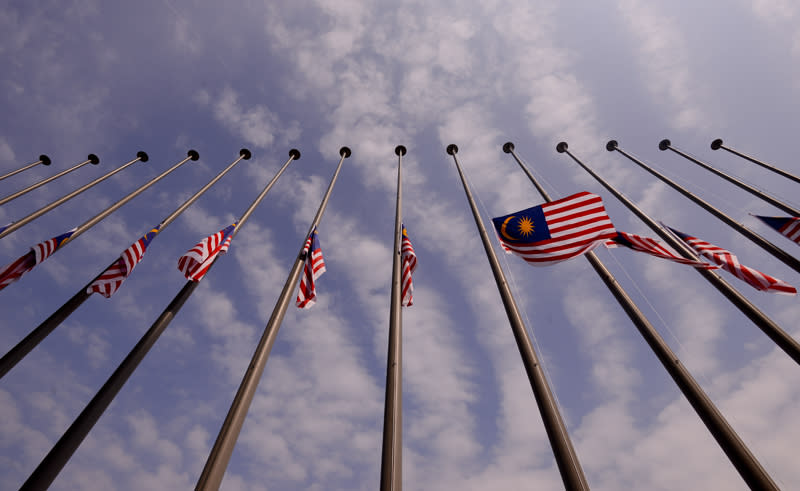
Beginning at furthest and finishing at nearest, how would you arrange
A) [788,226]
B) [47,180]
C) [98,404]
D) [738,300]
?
[47,180], [788,226], [738,300], [98,404]

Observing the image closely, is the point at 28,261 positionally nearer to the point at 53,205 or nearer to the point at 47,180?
the point at 53,205

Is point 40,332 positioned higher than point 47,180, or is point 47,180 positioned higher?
point 47,180

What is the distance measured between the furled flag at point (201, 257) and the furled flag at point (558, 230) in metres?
7.09

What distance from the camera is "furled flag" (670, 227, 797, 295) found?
7908 millimetres

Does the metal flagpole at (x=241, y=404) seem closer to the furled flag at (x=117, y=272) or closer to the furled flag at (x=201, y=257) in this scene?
the furled flag at (x=201, y=257)

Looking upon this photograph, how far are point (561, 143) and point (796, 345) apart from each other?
11906mm

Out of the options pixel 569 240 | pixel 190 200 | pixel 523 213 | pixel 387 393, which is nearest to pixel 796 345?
pixel 569 240

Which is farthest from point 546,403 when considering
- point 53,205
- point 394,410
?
point 53,205

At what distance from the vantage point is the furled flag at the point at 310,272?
860cm

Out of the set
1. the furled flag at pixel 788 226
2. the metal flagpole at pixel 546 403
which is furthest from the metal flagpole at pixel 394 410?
the furled flag at pixel 788 226

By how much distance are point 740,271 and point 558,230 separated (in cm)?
448

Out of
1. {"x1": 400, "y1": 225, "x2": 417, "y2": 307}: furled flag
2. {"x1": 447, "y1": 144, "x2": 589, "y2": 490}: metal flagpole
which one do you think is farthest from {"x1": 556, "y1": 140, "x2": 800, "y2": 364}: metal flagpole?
{"x1": 400, "y1": 225, "x2": 417, "y2": 307}: furled flag

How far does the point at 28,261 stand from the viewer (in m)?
9.05

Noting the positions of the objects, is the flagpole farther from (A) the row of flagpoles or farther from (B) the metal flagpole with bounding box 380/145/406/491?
(B) the metal flagpole with bounding box 380/145/406/491
